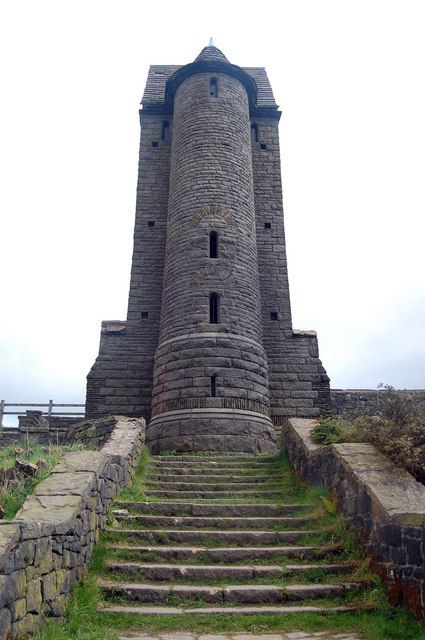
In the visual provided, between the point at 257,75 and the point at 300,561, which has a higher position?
the point at 257,75

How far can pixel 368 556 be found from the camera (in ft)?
19.2

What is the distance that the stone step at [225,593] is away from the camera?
544 cm

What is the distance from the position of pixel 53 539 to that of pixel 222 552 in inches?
84.1

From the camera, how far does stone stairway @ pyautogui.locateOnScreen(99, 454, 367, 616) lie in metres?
5.42

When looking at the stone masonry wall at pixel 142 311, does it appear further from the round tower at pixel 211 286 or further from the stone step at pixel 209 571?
the stone step at pixel 209 571

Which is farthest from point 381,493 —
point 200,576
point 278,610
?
Answer: point 200,576

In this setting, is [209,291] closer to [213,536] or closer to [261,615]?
[213,536]

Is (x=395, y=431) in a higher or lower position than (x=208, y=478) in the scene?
higher

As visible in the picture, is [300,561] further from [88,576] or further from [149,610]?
[88,576]

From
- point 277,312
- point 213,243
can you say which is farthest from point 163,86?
point 277,312

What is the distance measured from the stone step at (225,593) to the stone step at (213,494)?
2.65 m

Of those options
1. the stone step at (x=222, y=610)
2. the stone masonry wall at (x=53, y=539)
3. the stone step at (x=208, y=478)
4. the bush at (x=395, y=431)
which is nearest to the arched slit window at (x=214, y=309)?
the stone step at (x=208, y=478)

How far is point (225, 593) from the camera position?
216 inches

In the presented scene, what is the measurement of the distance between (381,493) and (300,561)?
4.04ft
